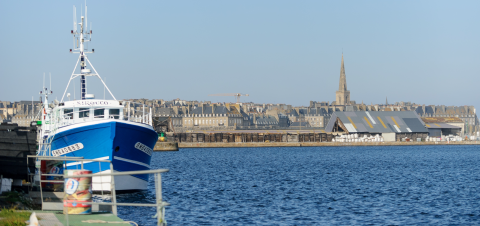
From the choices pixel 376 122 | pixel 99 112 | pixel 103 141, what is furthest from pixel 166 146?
pixel 103 141

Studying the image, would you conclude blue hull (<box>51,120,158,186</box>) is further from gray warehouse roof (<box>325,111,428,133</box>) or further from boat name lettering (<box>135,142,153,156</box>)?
gray warehouse roof (<box>325,111,428,133</box>)

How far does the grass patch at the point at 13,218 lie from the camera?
1286 cm

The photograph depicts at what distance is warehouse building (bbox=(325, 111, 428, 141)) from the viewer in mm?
141375

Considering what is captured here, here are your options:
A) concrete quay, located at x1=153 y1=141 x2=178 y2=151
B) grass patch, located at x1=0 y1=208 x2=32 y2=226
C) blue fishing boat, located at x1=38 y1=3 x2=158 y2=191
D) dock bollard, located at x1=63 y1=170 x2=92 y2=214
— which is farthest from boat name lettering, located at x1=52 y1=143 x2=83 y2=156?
concrete quay, located at x1=153 y1=141 x2=178 y2=151

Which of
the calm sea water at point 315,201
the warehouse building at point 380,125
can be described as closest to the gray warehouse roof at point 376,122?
the warehouse building at point 380,125

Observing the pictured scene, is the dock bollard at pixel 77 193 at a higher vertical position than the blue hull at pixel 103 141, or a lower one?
lower

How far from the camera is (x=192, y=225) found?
69.7 ft

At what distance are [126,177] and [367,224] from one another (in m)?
10.9

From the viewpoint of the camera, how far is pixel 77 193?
1476 cm

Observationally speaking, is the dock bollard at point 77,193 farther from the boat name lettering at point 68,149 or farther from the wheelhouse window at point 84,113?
the wheelhouse window at point 84,113

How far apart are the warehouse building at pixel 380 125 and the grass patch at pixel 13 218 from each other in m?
128

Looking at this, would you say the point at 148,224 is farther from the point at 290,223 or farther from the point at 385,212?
the point at 385,212

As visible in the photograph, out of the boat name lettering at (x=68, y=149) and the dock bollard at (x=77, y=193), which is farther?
the boat name lettering at (x=68, y=149)


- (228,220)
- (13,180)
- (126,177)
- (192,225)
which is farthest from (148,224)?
(126,177)
